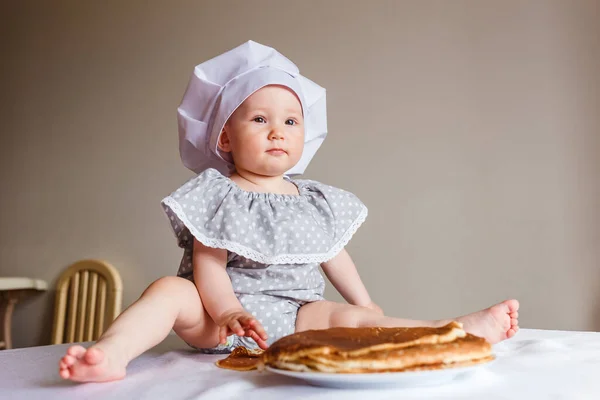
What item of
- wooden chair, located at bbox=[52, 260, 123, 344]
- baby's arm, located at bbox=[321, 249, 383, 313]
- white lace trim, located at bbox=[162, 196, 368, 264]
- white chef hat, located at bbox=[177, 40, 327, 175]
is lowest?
wooden chair, located at bbox=[52, 260, 123, 344]

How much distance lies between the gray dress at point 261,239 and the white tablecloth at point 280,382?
0.16 m

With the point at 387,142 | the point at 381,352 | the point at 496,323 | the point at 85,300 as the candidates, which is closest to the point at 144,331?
the point at 381,352

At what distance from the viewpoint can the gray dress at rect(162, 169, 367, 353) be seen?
0.96 metres

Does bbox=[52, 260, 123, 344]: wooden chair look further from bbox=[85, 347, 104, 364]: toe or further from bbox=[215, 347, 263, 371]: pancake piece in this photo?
bbox=[85, 347, 104, 364]: toe

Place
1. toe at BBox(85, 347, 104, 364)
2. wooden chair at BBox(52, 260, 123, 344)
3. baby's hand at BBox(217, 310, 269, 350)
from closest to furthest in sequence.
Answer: toe at BBox(85, 347, 104, 364)
baby's hand at BBox(217, 310, 269, 350)
wooden chair at BBox(52, 260, 123, 344)

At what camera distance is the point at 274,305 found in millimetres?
985

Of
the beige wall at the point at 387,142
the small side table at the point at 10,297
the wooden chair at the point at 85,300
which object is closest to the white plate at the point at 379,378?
the beige wall at the point at 387,142

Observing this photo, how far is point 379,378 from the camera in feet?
1.78

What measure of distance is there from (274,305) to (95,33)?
5.24 feet

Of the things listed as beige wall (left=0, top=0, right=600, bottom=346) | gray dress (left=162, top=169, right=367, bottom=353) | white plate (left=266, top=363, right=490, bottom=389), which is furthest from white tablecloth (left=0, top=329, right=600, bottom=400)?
beige wall (left=0, top=0, right=600, bottom=346)

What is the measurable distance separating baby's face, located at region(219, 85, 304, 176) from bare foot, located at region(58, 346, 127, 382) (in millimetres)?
486

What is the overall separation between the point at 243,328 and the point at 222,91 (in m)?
0.47

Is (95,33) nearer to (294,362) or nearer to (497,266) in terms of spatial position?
(497,266)

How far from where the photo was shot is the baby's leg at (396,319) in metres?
0.84
